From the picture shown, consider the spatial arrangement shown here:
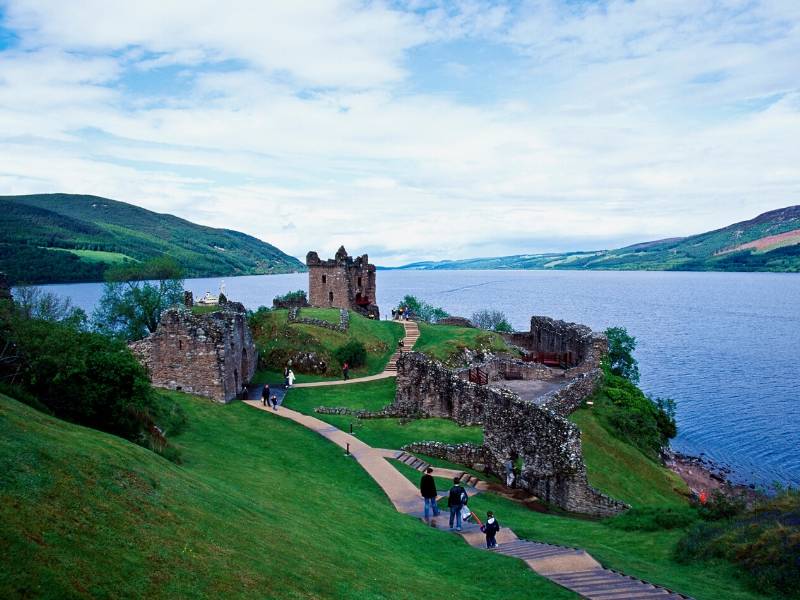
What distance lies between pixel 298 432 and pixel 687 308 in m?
166

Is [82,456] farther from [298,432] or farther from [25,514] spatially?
[298,432]

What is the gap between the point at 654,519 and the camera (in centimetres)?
2048

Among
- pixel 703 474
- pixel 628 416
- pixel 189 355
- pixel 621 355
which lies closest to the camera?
pixel 189 355

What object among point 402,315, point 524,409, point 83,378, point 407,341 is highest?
point 83,378

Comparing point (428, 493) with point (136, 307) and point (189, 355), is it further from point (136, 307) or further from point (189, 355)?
point (136, 307)

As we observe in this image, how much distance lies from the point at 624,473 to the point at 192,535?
26.6 meters

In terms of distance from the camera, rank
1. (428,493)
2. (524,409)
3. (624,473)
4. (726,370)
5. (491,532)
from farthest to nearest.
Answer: (726,370), (624,473), (524,409), (428,493), (491,532)

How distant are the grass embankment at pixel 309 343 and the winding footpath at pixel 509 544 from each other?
12.5 metres

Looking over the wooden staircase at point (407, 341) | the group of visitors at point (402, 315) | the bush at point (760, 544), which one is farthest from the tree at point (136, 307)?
the bush at point (760, 544)

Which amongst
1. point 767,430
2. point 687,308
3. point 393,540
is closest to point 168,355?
point 393,540

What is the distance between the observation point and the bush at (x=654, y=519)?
19984 millimetres

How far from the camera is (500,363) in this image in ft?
158

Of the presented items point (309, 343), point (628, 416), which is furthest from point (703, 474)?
point (309, 343)

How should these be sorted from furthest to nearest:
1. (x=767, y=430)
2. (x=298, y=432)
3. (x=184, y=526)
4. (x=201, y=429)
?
(x=767, y=430)
(x=298, y=432)
(x=201, y=429)
(x=184, y=526)
